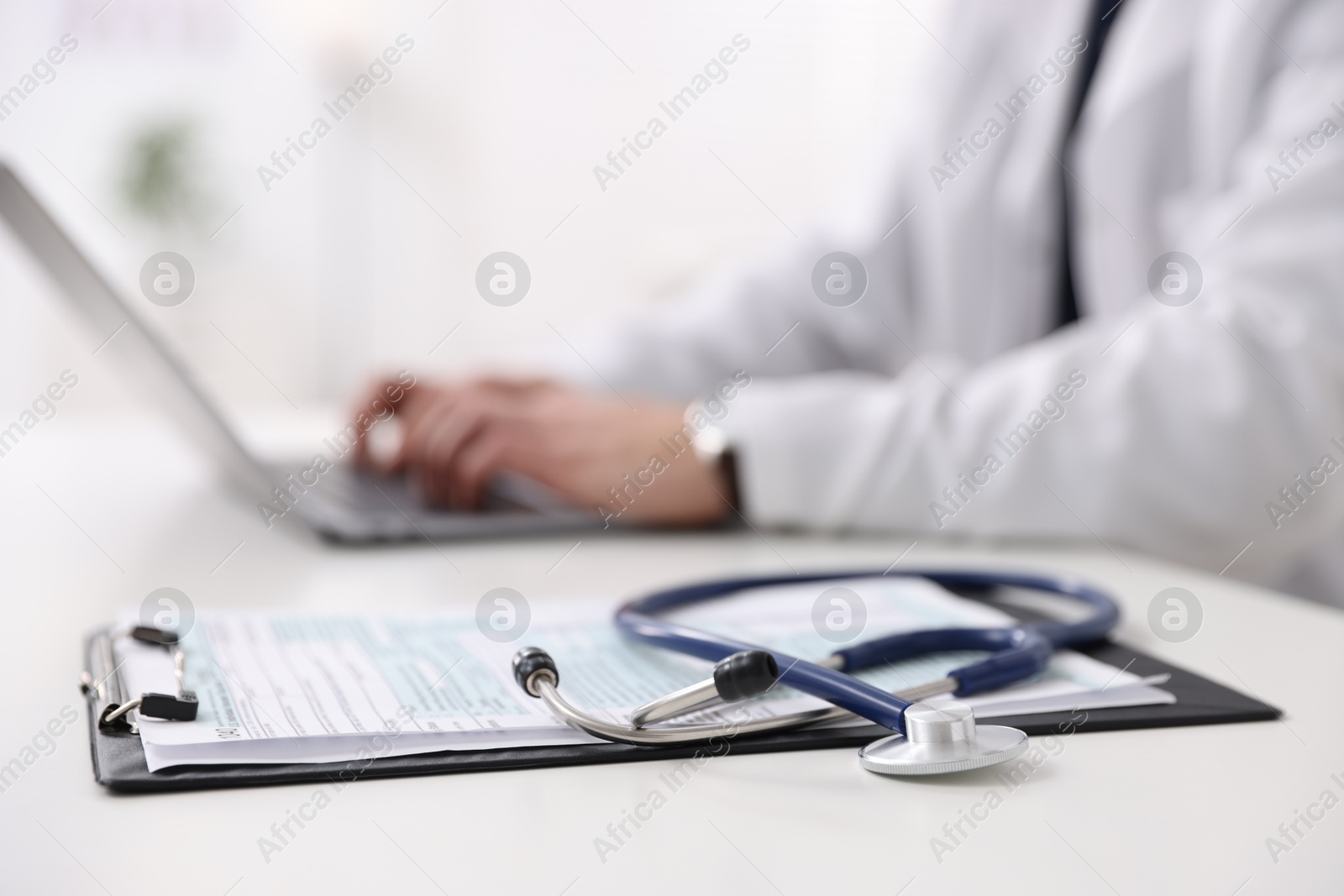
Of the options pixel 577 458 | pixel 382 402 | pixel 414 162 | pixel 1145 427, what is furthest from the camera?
pixel 414 162

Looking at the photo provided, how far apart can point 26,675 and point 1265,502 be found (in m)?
0.82

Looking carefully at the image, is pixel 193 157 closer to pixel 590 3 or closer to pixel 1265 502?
pixel 590 3

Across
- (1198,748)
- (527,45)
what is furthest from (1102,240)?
(527,45)

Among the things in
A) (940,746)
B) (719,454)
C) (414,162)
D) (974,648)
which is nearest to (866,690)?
(940,746)

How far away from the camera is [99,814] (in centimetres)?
32

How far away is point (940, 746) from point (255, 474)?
0.68 metres

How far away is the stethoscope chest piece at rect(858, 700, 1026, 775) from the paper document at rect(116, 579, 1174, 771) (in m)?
0.05

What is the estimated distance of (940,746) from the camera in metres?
0.36

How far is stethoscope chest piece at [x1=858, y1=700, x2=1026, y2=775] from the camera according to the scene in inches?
13.7

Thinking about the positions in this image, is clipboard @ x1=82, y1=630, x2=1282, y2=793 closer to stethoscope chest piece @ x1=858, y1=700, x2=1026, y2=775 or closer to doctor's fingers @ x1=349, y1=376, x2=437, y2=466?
stethoscope chest piece @ x1=858, y1=700, x2=1026, y2=775

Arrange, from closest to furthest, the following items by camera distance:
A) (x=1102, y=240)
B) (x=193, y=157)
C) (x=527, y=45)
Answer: (x=1102, y=240) < (x=193, y=157) < (x=527, y=45)

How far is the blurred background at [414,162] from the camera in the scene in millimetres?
3916

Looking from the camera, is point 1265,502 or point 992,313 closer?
point 1265,502

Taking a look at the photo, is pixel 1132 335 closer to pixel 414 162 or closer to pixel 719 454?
pixel 719 454
